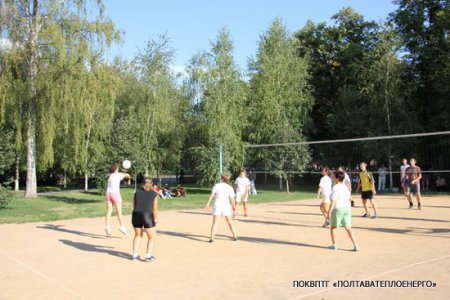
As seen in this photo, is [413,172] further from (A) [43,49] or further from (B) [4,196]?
(A) [43,49]

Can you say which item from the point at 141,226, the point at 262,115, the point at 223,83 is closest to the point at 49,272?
the point at 141,226

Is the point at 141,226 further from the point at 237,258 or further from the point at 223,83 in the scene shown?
the point at 223,83

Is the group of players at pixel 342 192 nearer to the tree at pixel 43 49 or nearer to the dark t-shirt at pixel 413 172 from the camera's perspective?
the dark t-shirt at pixel 413 172

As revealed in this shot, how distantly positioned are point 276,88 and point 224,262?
2744 centimetres

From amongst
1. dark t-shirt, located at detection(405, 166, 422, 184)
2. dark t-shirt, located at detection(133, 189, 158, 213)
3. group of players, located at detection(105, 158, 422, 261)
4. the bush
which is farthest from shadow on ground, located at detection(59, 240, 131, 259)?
dark t-shirt, located at detection(405, 166, 422, 184)

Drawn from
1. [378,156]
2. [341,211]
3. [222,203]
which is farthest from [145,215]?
[378,156]

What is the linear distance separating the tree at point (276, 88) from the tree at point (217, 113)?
3.02m

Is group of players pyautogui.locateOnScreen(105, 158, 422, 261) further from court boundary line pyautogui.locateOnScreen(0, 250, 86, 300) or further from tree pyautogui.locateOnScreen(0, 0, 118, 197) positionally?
tree pyautogui.locateOnScreen(0, 0, 118, 197)

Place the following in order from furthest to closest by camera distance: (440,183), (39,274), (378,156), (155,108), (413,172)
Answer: (155,108), (378,156), (440,183), (413,172), (39,274)

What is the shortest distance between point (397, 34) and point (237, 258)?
2658cm

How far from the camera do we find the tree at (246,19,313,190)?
110 ft

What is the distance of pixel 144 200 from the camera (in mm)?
8398

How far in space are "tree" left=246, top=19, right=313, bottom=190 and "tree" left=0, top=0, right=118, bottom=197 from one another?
12960 millimetres

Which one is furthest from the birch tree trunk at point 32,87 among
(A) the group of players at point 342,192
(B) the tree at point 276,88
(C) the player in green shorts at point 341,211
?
(C) the player in green shorts at point 341,211
